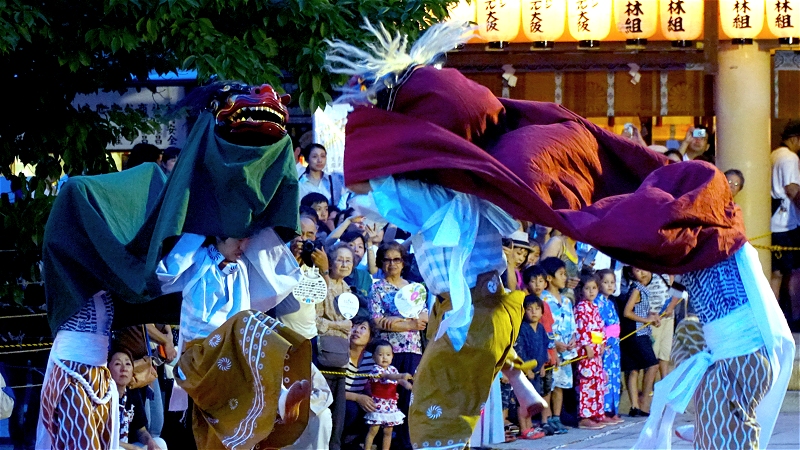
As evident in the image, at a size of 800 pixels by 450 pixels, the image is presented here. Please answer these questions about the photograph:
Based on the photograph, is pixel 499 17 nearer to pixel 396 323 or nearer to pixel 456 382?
pixel 396 323

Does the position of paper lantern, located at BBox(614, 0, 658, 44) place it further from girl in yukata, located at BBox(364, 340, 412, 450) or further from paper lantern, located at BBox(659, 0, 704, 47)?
girl in yukata, located at BBox(364, 340, 412, 450)

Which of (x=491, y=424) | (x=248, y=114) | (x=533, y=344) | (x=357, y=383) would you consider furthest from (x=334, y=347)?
(x=248, y=114)

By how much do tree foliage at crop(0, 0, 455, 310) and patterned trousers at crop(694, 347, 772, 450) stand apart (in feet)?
11.1

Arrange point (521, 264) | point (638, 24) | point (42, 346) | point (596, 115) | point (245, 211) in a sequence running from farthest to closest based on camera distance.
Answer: point (596, 115), point (638, 24), point (521, 264), point (42, 346), point (245, 211)

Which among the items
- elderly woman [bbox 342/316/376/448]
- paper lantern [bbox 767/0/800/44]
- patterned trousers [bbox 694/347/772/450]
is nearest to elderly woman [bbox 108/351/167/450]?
elderly woman [bbox 342/316/376/448]

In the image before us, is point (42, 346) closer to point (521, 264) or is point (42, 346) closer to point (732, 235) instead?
point (521, 264)

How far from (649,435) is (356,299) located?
9.12ft

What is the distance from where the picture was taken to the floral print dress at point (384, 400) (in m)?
8.56

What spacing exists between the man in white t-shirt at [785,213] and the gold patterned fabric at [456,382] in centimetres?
736

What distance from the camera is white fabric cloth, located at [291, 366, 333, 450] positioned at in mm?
8086

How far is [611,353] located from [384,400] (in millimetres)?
2317

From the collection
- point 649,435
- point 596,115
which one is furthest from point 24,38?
point 596,115

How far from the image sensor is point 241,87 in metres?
6.82

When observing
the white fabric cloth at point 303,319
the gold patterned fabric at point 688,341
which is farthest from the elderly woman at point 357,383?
the gold patterned fabric at point 688,341
